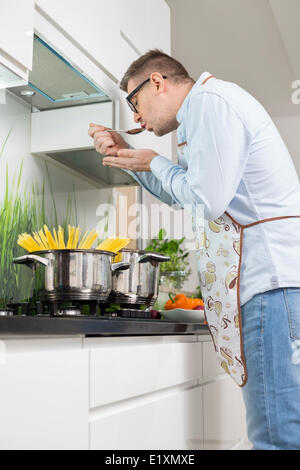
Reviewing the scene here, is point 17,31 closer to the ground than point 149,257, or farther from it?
farther from it

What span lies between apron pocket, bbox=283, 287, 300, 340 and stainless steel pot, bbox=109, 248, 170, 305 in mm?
571

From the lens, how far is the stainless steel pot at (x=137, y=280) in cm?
170

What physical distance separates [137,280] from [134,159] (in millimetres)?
399

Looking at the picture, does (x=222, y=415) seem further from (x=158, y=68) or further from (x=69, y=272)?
(x=158, y=68)

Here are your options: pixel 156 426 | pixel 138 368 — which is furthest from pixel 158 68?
pixel 156 426

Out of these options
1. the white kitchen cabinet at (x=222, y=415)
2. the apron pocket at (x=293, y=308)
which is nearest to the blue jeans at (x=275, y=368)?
the apron pocket at (x=293, y=308)

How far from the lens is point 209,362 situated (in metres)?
1.75

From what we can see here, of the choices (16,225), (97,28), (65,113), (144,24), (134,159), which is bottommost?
(16,225)

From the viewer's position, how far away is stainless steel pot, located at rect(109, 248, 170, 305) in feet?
5.59

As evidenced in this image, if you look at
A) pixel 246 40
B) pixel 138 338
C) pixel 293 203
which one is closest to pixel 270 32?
pixel 246 40

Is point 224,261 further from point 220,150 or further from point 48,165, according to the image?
point 48,165

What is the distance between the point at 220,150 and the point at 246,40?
8.76 ft

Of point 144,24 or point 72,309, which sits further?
point 144,24

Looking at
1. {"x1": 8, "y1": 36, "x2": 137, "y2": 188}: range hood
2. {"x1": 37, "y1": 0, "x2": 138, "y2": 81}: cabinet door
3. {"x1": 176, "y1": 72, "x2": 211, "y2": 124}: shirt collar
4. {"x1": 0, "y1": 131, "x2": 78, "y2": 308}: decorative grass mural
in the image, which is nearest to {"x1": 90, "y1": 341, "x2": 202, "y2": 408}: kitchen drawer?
{"x1": 0, "y1": 131, "x2": 78, "y2": 308}: decorative grass mural
